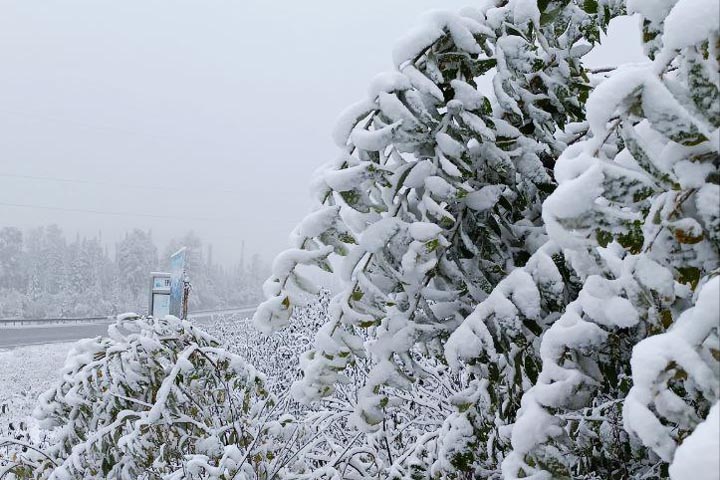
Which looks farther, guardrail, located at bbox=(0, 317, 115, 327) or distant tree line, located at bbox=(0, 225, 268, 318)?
distant tree line, located at bbox=(0, 225, 268, 318)

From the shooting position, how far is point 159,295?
7609mm

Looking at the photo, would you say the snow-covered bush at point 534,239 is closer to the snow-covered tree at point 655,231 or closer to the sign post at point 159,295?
the snow-covered tree at point 655,231

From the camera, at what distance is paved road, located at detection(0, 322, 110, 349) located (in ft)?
85.3

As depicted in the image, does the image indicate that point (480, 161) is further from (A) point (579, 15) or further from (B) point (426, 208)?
(A) point (579, 15)

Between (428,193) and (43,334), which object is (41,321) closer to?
(43,334)

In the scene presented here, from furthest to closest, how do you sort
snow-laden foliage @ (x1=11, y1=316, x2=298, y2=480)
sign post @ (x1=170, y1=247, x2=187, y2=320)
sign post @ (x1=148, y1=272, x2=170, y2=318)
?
sign post @ (x1=148, y1=272, x2=170, y2=318), sign post @ (x1=170, y1=247, x2=187, y2=320), snow-laden foliage @ (x1=11, y1=316, x2=298, y2=480)

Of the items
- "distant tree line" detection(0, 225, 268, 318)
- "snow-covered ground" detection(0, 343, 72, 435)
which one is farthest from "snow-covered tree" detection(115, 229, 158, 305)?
"snow-covered ground" detection(0, 343, 72, 435)

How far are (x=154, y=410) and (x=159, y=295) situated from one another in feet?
17.4

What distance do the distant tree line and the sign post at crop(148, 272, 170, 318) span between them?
48947 millimetres

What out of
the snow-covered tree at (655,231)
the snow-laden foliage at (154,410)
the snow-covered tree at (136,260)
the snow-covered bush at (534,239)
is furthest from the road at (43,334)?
the snow-covered tree at (136,260)

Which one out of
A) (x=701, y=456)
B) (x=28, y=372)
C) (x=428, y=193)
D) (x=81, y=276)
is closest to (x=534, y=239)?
(x=428, y=193)

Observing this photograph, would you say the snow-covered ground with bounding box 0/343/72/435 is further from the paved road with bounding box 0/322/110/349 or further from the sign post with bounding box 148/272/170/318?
the sign post with bounding box 148/272/170/318

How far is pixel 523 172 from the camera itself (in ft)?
4.62

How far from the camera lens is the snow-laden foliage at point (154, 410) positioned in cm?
269
